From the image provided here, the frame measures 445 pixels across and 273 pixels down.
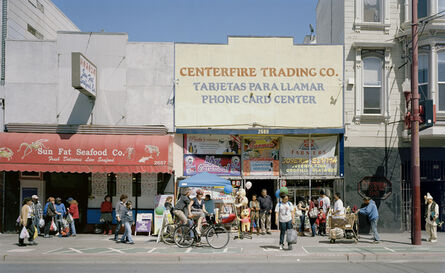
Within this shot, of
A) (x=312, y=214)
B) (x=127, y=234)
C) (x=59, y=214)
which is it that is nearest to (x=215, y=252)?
(x=127, y=234)

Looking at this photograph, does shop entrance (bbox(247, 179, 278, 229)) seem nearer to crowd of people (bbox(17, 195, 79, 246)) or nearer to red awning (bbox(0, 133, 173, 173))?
red awning (bbox(0, 133, 173, 173))

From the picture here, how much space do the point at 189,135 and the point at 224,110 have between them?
1.83 meters

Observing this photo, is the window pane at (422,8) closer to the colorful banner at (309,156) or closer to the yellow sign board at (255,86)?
the yellow sign board at (255,86)

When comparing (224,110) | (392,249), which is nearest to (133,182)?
(224,110)

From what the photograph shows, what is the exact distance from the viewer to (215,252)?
1312cm

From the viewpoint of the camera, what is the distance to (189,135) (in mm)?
18656

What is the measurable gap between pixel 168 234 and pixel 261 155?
551cm

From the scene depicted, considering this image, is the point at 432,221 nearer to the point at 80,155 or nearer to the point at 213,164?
the point at 213,164

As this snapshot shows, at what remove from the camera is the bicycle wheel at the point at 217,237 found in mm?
13815

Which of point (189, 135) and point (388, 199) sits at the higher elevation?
point (189, 135)

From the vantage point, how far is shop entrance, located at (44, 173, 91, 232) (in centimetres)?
1842

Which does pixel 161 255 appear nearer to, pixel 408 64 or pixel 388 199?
pixel 388 199

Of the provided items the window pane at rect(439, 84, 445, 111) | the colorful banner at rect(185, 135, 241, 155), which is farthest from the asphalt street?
the window pane at rect(439, 84, 445, 111)

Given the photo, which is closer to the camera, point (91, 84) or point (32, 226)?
point (32, 226)
